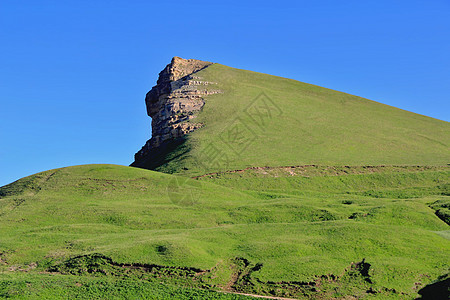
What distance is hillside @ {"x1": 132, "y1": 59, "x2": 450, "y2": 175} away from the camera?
286 feet

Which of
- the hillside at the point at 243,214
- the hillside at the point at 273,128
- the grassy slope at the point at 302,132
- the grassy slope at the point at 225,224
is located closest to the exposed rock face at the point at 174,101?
the hillside at the point at 273,128

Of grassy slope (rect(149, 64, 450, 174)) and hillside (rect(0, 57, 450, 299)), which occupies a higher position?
grassy slope (rect(149, 64, 450, 174))

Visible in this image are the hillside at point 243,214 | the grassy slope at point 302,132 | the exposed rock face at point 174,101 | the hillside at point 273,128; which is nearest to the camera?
the hillside at point 243,214

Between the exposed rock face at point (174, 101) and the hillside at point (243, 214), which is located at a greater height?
the exposed rock face at point (174, 101)

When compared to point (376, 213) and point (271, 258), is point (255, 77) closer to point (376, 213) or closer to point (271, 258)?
point (376, 213)

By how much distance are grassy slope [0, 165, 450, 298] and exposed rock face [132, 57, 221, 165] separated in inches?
1290

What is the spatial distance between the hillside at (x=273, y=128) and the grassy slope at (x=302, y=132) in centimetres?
18

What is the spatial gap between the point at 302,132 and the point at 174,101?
106 feet

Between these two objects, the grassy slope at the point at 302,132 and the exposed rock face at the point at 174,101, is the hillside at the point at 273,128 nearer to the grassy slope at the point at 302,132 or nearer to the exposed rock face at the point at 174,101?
the grassy slope at the point at 302,132

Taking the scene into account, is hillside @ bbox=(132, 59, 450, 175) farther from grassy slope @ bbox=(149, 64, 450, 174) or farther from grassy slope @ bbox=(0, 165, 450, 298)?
grassy slope @ bbox=(0, 165, 450, 298)

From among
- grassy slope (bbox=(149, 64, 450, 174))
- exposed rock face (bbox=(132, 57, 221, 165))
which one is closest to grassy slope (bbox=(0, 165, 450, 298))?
grassy slope (bbox=(149, 64, 450, 174))

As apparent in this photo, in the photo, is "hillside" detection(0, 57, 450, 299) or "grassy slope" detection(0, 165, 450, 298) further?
"grassy slope" detection(0, 165, 450, 298)

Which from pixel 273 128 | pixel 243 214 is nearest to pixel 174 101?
pixel 273 128

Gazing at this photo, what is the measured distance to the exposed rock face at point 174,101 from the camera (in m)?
106
